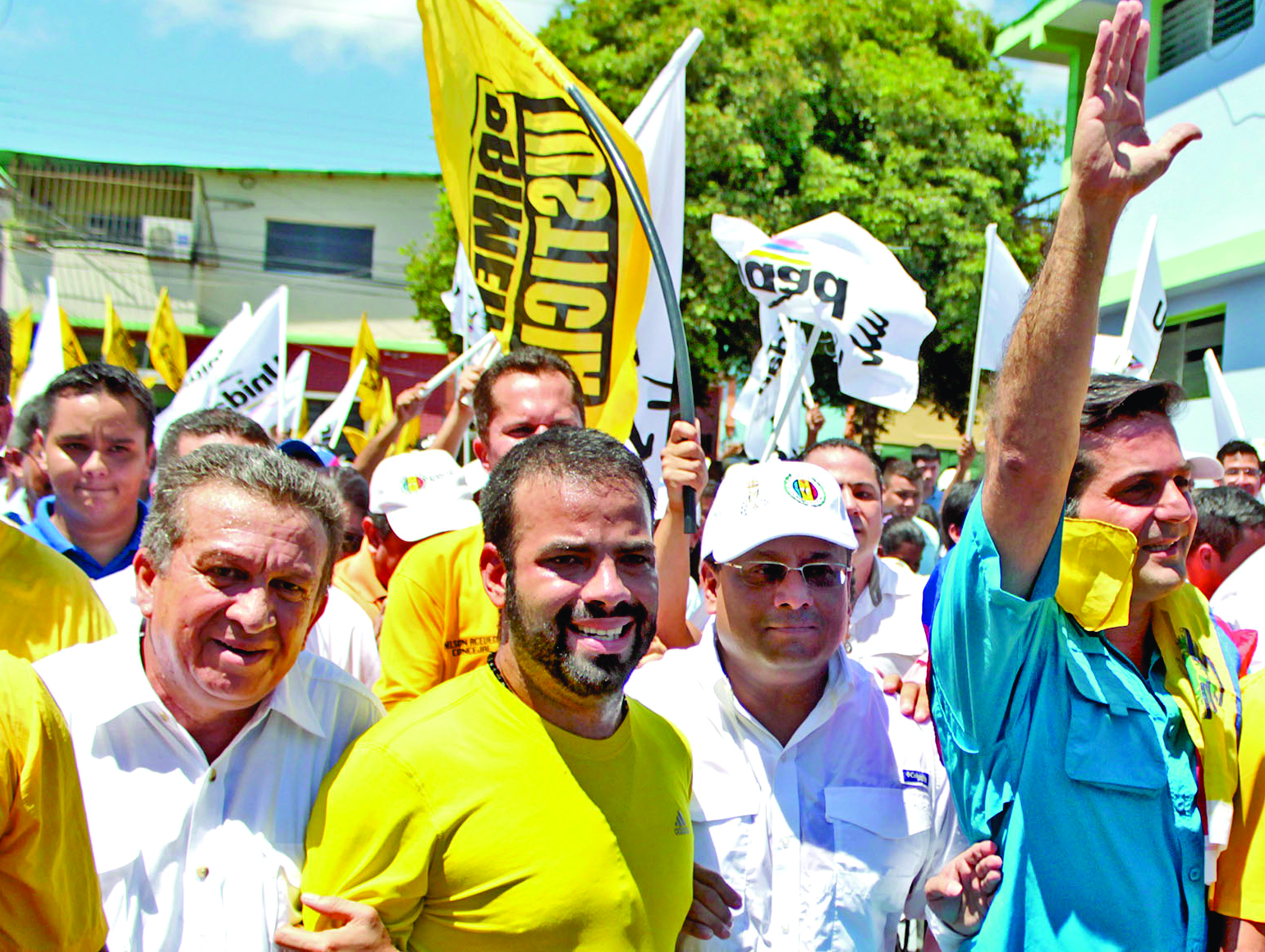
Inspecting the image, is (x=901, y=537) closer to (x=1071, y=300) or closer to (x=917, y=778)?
(x=917, y=778)

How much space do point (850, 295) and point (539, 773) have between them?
4.34 metres

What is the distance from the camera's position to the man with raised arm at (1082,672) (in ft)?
6.13

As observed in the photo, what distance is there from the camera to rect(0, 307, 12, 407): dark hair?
2.10m

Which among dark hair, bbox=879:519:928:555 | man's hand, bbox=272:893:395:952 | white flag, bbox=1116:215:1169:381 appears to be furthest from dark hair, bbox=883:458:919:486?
man's hand, bbox=272:893:395:952

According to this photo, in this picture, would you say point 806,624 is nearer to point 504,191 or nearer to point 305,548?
point 305,548

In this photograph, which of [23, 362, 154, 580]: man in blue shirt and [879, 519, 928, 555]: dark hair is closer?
[23, 362, 154, 580]: man in blue shirt

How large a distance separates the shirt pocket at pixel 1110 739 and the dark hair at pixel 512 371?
1.80 metres

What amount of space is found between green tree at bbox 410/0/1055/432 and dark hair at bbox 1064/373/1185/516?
41.9ft

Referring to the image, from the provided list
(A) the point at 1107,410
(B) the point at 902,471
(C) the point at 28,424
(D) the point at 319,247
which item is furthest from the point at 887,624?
(D) the point at 319,247

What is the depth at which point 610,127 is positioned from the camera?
397 centimetres

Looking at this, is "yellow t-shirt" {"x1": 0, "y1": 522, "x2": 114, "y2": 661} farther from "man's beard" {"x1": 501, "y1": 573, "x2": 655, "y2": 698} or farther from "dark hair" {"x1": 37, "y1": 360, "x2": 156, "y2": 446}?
"dark hair" {"x1": 37, "y1": 360, "x2": 156, "y2": 446}

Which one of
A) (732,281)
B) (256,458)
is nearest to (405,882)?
(256,458)

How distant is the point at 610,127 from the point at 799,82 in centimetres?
1220

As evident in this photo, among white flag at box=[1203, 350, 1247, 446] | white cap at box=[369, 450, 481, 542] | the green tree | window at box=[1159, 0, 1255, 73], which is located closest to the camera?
white cap at box=[369, 450, 481, 542]
